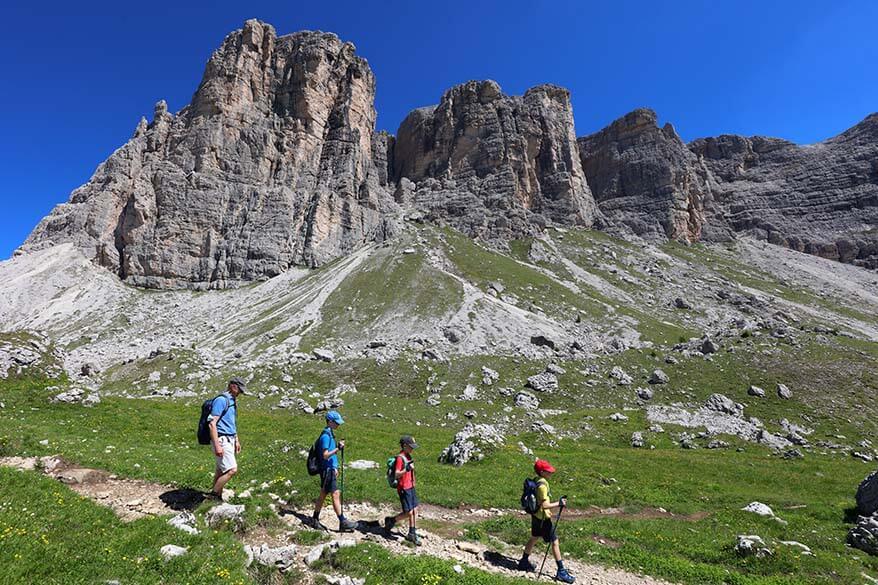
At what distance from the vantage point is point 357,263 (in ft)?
319

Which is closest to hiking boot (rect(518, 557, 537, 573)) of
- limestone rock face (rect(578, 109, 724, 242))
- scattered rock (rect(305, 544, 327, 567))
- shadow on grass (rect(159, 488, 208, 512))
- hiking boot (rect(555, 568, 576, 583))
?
hiking boot (rect(555, 568, 576, 583))

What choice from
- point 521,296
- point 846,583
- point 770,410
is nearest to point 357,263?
point 521,296

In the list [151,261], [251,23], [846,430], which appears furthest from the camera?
[251,23]

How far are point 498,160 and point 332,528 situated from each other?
158m

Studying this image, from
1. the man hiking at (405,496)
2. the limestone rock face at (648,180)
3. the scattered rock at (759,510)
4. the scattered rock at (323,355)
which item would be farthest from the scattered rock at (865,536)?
the limestone rock face at (648,180)

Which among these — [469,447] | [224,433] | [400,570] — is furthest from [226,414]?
[469,447]

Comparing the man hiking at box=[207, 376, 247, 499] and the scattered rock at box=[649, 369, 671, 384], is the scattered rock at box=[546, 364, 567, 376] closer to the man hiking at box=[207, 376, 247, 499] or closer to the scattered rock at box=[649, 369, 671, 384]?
the scattered rock at box=[649, 369, 671, 384]

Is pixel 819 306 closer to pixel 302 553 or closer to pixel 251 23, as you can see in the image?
pixel 302 553

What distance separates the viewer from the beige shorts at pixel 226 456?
37.2 feet

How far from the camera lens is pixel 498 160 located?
515 ft

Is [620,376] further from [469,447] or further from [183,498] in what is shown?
[183,498]

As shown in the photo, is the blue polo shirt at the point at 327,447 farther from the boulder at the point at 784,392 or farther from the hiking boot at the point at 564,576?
the boulder at the point at 784,392

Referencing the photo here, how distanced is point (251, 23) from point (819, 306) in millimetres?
189957

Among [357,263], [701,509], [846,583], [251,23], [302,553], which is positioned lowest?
[701,509]
